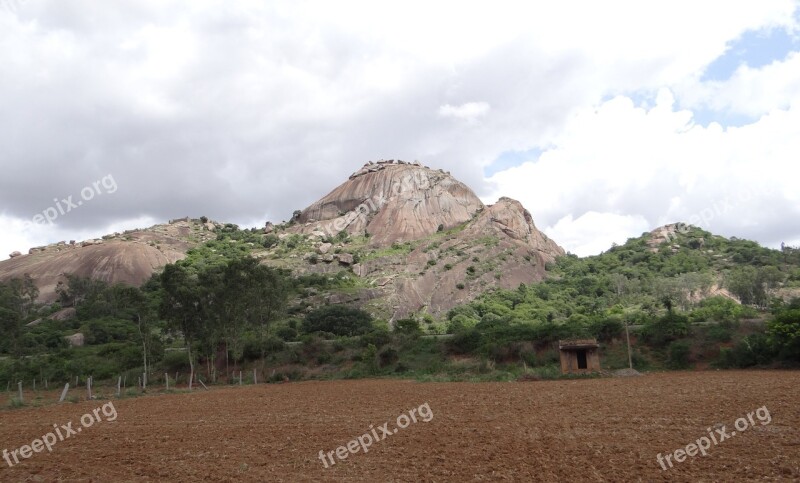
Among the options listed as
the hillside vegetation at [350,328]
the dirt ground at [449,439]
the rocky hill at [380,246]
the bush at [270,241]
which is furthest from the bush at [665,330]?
the bush at [270,241]

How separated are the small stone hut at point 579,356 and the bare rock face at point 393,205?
7995 cm

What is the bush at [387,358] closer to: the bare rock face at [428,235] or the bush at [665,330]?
the bush at [665,330]

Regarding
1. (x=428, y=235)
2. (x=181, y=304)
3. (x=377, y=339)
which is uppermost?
(x=428, y=235)

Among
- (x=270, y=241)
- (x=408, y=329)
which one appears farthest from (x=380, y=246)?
(x=408, y=329)

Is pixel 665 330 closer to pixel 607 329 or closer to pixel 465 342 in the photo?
pixel 607 329

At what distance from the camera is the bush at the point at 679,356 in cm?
3633

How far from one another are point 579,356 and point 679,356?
7335 millimetres

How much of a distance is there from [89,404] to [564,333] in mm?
33917

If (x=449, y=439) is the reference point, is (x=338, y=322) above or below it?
above

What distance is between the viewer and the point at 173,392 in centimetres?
3306

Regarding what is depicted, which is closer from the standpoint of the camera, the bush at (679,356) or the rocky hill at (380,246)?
the bush at (679,356)

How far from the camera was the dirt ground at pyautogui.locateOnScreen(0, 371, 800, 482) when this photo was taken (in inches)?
406

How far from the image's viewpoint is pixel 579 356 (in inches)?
1420

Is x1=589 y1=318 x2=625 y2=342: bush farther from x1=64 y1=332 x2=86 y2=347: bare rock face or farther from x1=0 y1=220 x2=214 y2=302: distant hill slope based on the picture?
x1=0 y1=220 x2=214 y2=302: distant hill slope
